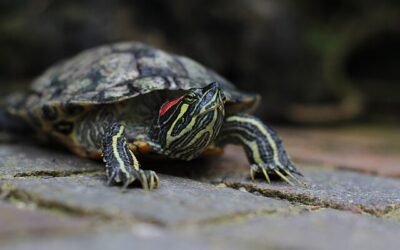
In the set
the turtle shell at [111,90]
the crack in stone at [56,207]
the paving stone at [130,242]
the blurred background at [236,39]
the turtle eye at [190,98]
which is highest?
the blurred background at [236,39]

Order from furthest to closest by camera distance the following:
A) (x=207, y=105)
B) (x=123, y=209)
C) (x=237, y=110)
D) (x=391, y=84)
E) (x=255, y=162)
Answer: (x=391, y=84), (x=237, y=110), (x=255, y=162), (x=207, y=105), (x=123, y=209)

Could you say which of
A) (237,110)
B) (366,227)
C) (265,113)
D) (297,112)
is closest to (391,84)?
(297,112)

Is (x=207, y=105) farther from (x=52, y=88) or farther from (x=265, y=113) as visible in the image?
(x=265, y=113)

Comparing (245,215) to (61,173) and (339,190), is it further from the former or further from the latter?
(61,173)

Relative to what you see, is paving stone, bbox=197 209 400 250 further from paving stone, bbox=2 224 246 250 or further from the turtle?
the turtle

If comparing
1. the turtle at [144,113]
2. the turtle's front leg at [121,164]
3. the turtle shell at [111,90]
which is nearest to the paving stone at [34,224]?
the turtle's front leg at [121,164]

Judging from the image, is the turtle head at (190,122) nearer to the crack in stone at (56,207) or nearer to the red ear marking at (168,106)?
the red ear marking at (168,106)

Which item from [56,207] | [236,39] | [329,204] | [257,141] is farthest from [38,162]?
[236,39]

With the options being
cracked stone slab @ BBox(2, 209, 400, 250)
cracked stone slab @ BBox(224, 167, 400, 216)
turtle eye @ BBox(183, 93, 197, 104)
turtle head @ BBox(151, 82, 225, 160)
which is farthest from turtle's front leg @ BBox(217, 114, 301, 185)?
cracked stone slab @ BBox(2, 209, 400, 250)
